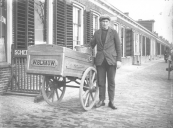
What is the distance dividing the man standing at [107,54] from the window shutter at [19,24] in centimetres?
236

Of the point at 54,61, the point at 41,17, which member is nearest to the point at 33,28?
the point at 41,17

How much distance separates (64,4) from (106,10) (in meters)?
6.44

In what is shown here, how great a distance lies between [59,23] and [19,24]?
2147mm

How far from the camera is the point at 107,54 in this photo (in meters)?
4.64

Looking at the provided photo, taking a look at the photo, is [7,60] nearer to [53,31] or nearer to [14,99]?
[14,99]

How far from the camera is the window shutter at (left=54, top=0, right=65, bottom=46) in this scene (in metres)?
7.86

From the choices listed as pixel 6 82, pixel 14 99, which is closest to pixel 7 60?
pixel 6 82

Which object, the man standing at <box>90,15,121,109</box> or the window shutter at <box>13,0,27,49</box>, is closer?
the man standing at <box>90,15,121,109</box>

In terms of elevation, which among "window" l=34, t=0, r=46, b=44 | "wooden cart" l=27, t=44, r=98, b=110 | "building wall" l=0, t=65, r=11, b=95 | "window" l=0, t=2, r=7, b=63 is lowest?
"building wall" l=0, t=65, r=11, b=95

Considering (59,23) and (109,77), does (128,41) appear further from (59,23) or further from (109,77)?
(109,77)

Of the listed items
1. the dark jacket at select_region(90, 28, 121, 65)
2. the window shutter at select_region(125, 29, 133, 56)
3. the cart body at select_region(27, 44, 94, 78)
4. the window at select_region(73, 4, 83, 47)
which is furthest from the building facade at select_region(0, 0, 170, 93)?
the window shutter at select_region(125, 29, 133, 56)

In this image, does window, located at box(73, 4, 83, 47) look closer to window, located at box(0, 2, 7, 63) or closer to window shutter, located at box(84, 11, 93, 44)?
window shutter, located at box(84, 11, 93, 44)

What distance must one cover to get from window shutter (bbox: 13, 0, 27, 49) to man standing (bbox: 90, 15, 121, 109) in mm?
2363

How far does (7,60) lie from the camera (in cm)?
606
